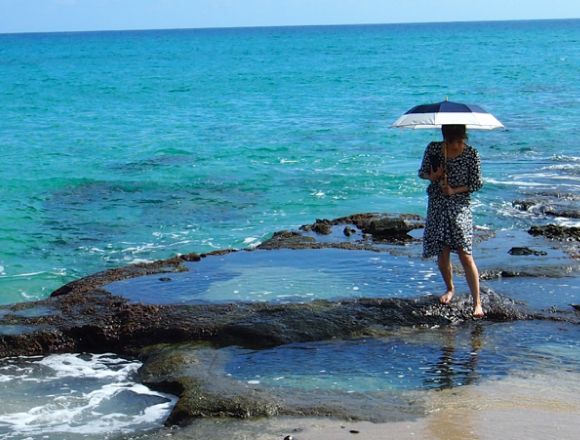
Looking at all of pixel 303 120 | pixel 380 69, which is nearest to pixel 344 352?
pixel 303 120

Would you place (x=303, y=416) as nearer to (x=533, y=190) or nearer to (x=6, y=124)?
(x=533, y=190)

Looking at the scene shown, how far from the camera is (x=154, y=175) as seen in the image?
17578 millimetres

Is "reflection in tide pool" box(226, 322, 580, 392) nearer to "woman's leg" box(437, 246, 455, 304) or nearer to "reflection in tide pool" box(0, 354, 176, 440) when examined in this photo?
"woman's leg" box(437, 246, 455, 304)

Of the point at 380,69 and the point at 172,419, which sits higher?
the point at 380,69

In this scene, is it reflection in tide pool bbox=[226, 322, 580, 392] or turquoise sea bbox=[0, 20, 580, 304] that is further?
turquoise sea bbox=[0, 20, 580, 304]

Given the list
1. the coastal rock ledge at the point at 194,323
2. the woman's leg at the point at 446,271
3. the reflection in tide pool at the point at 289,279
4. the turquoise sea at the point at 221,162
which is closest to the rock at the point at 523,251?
the reflection in tide pool at the point at 289,279

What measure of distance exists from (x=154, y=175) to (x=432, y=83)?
26.7 m

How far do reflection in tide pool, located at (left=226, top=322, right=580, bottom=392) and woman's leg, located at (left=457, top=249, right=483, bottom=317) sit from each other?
0.18 meters

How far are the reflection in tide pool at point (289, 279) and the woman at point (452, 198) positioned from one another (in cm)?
54

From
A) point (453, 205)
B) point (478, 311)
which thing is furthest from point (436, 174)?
point (478, 311)

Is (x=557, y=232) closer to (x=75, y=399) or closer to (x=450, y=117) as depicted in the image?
(x=450, y=117)

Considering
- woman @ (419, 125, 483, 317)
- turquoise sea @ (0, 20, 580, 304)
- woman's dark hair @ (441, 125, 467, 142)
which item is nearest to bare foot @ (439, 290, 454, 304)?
woman @ (419, 125, 483, 317)

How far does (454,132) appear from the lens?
6.57 m

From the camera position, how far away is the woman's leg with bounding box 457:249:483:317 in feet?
21.9
